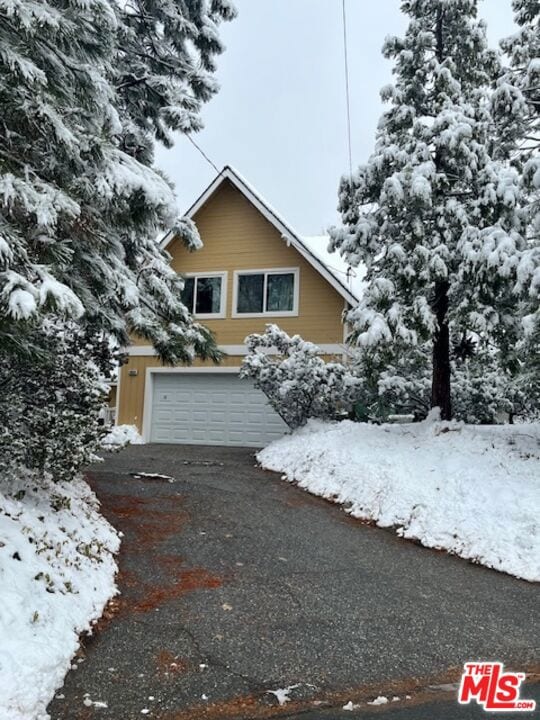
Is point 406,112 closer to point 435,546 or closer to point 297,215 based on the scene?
point 435,546

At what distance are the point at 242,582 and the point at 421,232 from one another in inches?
261

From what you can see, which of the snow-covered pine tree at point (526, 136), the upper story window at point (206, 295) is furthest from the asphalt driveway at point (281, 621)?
the upper story window at point (206, 295)

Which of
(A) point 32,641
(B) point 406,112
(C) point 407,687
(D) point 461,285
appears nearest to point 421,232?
(D) point 461,285

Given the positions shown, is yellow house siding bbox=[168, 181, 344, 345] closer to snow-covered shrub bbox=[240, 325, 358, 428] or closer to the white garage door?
the white garage door

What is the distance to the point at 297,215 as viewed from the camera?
4900 cm

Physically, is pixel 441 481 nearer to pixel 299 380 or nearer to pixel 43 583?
pixel 299 380

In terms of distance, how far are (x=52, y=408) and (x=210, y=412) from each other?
10.2 m

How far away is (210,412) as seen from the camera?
15938 millimetres

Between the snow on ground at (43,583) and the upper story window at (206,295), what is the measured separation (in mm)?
10235

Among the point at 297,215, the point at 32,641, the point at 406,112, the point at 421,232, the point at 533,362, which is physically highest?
the point at 297,215

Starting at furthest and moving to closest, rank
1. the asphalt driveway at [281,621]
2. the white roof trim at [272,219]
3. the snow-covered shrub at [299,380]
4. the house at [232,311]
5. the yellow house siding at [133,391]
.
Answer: the yellow house siding at [133,391], the house at [232,311], the white roof trim at [272,219], the snow-covered shrub at [299,380], the asphalt driveway at [281,621]

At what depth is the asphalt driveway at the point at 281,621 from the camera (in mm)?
3480

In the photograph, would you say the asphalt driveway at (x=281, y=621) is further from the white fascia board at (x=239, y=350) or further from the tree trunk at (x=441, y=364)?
the white fascia board at (x=239, y=350)

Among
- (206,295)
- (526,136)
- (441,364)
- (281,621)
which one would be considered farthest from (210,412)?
(281,621)
